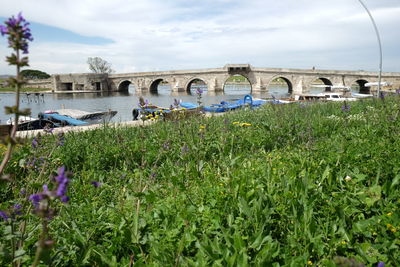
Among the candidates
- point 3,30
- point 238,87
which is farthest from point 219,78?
point 238,87

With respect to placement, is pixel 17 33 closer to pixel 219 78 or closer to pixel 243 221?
pixel 243 221

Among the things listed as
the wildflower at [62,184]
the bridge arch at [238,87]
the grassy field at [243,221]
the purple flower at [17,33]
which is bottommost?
the grassy field at [243,221]

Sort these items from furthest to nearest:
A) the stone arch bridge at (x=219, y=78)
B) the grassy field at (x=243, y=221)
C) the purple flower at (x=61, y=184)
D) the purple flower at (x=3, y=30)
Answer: the stone arch bridge at (x=219, y=78), the grassy field at (x=243, y=221), the purple flower at (x=3, y=30), the purple flower at (x=61, y=184)

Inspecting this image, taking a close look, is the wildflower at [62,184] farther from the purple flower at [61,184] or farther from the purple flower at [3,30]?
the purple flower at [3,30]

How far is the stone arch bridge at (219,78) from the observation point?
51562mm

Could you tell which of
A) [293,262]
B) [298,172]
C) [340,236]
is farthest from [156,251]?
[298,172]

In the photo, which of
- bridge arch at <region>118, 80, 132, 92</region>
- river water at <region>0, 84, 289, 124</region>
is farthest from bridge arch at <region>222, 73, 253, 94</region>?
bridge arch at <region>118, 80, 132, 92</region>

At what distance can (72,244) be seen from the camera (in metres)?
2.10

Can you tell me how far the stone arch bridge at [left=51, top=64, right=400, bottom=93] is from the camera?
51562mm

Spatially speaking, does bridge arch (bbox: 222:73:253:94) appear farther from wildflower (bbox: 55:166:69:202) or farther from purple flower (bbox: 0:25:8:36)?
wildflower (bbox: 55:166:69:202)

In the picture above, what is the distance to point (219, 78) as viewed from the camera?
60.0 metres

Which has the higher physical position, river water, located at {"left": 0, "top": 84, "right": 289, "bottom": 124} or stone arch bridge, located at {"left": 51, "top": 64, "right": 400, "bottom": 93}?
stone arch bridge, located at {"left": 51, "top": 64, "right": 400, "bottom": 93}

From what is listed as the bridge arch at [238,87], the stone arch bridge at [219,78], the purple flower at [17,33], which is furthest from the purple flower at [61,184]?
the bridge arch at [238,87]

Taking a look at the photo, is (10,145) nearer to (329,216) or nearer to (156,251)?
(156,251)
